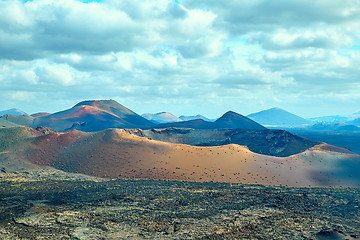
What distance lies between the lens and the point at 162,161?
6850 cm

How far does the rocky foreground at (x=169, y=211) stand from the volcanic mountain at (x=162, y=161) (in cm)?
953

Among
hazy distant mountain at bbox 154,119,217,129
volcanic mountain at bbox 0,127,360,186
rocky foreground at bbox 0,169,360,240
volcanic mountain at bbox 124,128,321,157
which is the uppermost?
hazy distant mountain at bbox 154,119,217,129

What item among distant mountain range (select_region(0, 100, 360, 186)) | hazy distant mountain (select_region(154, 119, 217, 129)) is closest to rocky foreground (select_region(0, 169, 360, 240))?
distant mountain range (select_region(0, 100, 360, 186))

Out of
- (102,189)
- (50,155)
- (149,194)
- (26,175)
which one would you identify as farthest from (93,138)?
(149,194)

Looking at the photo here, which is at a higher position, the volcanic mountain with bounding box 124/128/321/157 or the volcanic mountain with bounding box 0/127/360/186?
the volcanic mountain with bounding box 124/128/321/157

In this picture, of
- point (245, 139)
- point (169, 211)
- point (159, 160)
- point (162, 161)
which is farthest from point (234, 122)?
point (169, 211)

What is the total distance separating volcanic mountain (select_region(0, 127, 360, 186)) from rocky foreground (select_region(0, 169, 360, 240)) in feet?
31.3

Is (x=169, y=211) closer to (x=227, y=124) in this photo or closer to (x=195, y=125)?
(x=227, y=124)

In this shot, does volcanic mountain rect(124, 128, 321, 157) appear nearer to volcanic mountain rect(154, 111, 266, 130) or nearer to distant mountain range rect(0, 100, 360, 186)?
distant mountain range rect(0, 100, 360, 186)

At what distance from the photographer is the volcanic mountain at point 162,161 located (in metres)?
63.9

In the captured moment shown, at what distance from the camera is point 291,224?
34938 millimetres

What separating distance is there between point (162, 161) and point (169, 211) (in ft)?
99.9

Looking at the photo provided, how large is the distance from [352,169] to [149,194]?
153ft

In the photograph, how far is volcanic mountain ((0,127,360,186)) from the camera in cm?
6394
